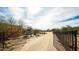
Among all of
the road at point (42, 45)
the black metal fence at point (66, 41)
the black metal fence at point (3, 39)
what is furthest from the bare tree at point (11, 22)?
the black metal fence at point (66, 41)

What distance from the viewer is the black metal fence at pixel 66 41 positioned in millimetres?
2291

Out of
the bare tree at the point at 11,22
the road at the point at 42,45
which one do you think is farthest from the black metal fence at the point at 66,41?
the bare tree at the point at 11,22

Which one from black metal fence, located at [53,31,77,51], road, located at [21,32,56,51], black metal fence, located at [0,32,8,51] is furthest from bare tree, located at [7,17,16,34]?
black metal fence, located at [53,31,77,51]

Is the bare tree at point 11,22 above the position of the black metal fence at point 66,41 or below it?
above

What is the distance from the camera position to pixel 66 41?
7.55 ft

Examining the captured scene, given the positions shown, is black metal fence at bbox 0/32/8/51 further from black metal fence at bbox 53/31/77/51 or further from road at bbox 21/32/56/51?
black metal fence at bbox 53/31/77/51

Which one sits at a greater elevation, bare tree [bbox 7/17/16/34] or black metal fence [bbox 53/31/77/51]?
bare tree [bbox 7/17/16/34]

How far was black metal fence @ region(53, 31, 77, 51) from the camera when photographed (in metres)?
2.29

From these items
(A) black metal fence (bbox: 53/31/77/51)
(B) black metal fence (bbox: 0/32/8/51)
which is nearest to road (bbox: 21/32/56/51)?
(A) black metal fence (bbox: 53/31/77/51)

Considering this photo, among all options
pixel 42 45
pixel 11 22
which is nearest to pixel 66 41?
pixel 42 45

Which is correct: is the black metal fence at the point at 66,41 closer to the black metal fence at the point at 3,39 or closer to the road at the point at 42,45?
the road at the point at 42,45

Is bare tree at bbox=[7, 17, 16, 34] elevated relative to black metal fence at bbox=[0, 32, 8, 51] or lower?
elevated

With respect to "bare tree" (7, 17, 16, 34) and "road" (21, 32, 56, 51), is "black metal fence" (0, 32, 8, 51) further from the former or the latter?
"road" (21, 32, 56, 51)
